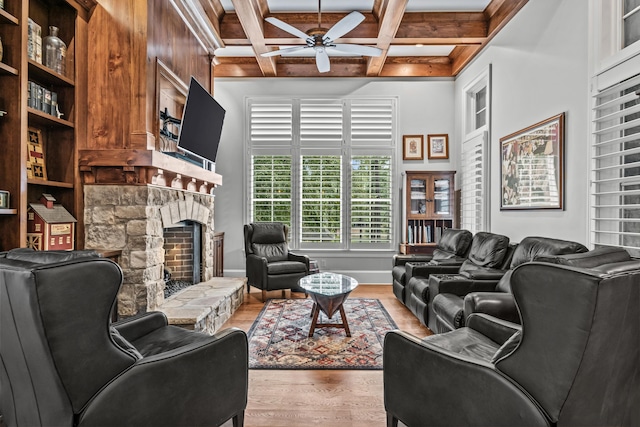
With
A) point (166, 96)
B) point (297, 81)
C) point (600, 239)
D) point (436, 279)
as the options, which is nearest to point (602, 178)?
point (600, 239)

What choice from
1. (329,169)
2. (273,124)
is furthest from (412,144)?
(273,124)

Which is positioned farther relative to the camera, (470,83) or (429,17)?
(470,83)

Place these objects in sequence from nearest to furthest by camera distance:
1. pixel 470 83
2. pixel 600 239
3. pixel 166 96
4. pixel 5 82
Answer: pixel 5 82 → pixel 600 239 → pixel 166 96 → pixel 470 83

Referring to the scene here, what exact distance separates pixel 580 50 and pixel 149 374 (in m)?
3.71

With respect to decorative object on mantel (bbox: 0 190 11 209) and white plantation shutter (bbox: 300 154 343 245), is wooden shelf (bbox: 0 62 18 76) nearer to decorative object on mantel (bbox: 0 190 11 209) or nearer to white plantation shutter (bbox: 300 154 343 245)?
decorative object on mantel (bbox: 0 190 11 209)

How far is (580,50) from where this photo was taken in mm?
2904

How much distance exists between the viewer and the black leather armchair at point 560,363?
3.64 feet

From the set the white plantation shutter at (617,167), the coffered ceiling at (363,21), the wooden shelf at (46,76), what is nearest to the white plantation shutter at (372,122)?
the coffered ceiling at (363,21)

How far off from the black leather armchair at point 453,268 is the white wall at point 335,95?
180 cm

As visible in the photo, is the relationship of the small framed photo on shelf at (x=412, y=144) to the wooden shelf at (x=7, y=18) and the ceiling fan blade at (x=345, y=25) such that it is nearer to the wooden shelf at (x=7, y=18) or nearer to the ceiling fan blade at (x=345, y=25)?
the ceiling fan blade at (x=345, y=25)

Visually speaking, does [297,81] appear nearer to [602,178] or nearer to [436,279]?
[436,279]

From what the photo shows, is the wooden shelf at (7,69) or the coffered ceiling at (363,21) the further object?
the coffered ceiling at (363,21)

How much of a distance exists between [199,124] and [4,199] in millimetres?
1817

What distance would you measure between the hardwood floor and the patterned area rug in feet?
0.47
